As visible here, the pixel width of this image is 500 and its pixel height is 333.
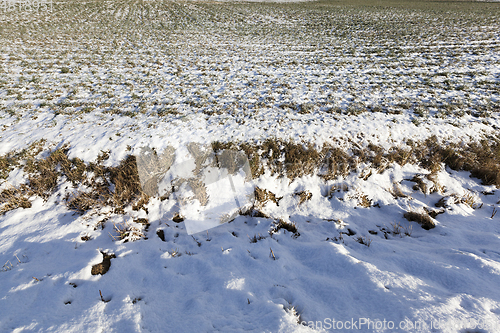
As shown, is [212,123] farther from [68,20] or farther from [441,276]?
[68,20]

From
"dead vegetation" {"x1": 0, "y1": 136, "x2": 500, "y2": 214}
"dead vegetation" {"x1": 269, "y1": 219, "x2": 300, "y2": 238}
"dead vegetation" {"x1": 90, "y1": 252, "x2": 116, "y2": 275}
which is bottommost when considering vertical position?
"dead vegetation" {"x1": 269, "y1": 219, "x2": 300, "y2": 238}

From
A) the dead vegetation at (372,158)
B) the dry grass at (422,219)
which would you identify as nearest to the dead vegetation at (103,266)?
the dead vegetation at (372,158)

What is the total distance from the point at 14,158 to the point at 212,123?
16.4ft

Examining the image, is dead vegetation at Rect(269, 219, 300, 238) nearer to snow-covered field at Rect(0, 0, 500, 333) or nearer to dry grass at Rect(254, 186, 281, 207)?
snow-covered field at Rect(0, 0, 500, 333)

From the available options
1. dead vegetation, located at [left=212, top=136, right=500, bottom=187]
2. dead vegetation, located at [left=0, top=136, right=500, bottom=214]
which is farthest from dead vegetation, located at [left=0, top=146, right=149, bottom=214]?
dead vegetation, located at [left=212, top=136, right=500, bottom=187]

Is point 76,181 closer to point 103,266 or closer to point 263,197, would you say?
point 103,266

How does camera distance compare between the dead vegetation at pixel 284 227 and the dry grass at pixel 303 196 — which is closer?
the dead vegetation at pixel 284 227

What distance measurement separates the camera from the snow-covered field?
261cm

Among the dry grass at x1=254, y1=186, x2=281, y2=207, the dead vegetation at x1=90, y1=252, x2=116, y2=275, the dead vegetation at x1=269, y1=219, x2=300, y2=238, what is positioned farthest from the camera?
the dry grass at x1=254, y1=186, x2=281, y2=207

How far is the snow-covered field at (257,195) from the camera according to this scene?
261 cm

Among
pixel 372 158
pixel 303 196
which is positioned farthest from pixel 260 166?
pixel 372 158

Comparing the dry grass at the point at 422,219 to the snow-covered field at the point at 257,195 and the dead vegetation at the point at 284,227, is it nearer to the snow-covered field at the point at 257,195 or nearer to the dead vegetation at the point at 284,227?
the snow-covered field at the point at 257,195

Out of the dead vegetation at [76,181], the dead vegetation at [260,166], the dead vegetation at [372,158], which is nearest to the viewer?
the dead vegetation at [76,181]

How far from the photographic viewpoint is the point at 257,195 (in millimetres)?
4973
